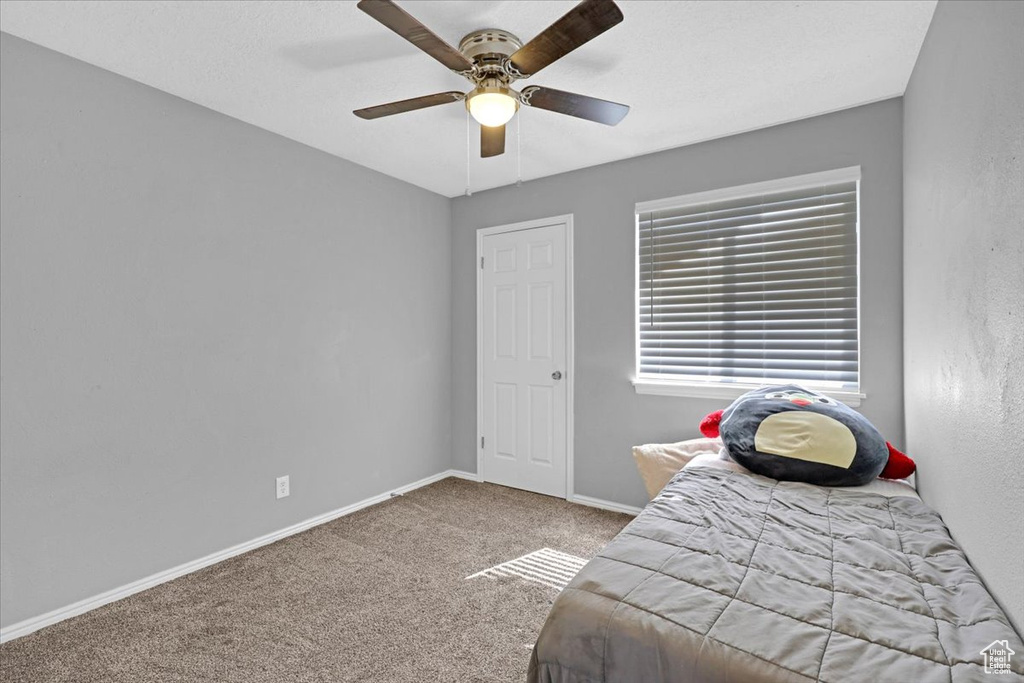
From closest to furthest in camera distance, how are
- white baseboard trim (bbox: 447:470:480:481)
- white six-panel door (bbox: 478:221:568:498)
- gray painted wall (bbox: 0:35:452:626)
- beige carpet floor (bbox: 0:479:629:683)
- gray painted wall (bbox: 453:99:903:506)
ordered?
beige carpet floor (bbox: 0:479:629:683) < gray painted wall (bbox: 0:35:452:626) < gray painted wall (bbox: 453:99:903:506) < white six-panel door (bbox: 478:221:568:498) < white baseboard trim (bbox: 447:470:480:481)

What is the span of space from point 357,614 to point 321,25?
2.49 metres

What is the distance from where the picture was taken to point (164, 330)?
2.45 meters

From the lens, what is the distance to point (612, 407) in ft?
11.3

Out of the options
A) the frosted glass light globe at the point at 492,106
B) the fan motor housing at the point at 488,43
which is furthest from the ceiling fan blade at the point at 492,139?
the fan motor housing at the point at 488,43

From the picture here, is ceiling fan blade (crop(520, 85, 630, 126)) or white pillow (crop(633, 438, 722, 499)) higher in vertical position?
ceiling fan blade (crop(520, 85, 630, 126))

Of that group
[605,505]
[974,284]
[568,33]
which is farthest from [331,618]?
[974,284]

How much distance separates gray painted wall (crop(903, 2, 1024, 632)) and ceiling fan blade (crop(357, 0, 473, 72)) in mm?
1530

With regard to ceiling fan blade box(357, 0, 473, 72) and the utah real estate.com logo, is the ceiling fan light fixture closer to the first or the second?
ceiling fan blade box(357, 0, 473, 72)

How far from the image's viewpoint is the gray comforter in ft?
3.00

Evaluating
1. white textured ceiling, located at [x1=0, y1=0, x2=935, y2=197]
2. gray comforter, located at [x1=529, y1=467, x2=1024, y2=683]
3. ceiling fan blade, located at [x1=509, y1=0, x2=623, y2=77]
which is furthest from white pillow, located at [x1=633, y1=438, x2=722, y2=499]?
ceiling fan blade, located at [x1=509, y1=0, x2=623, y2=77]

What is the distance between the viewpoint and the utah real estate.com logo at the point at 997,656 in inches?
34.2

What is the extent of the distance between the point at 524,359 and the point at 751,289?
5.63ft

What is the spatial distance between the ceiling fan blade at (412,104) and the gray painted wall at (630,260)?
3.73 ft

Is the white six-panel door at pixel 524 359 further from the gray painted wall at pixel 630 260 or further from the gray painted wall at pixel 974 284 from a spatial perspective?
the gray painted wall at pixel 974 284
